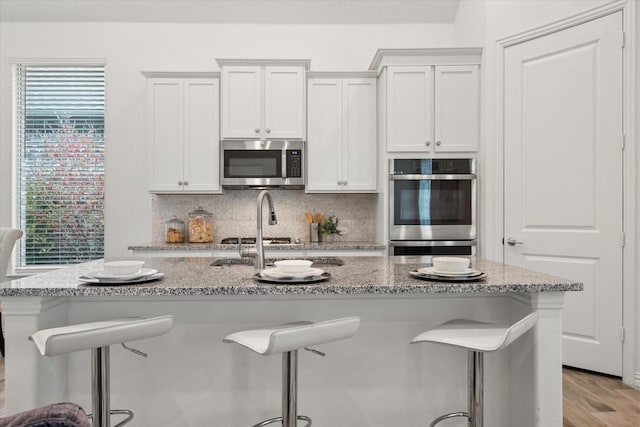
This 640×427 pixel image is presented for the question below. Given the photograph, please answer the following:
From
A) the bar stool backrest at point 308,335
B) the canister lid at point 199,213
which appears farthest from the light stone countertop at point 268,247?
the bar stool backrest at point 308,335

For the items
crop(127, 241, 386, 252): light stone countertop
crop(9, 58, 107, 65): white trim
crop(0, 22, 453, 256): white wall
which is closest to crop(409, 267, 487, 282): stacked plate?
crop(127, 241, 386, 252): light stone countertop

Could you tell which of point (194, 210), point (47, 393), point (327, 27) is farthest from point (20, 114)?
point (47, 393)

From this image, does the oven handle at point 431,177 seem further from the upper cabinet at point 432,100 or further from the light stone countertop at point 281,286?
the light stone countertop at point 281,286

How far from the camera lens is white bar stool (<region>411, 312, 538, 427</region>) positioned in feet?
5.42

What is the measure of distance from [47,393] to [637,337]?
3266mm

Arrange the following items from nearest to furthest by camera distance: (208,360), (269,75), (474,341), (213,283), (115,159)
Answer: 1. (474,341)
2. (213,283)
3. (208,360)
4. (269,75)
5. (115,159)

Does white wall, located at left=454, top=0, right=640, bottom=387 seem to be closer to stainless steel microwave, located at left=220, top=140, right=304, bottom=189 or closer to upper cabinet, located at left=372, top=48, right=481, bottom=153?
upper cabinet, located at left=372, top=48, right=481, bottom=153

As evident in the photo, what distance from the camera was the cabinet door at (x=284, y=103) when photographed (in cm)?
407

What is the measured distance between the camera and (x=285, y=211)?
453 cm

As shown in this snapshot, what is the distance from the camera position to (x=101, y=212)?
4570mm

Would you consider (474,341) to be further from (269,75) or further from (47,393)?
(269,75)

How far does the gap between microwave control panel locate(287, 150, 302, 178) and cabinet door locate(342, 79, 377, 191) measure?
1.27 ft

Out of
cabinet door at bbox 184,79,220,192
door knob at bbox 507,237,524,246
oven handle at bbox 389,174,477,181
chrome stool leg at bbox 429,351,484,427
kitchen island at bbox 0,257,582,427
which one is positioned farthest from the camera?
cabinet door at bbox 184,79,220,192

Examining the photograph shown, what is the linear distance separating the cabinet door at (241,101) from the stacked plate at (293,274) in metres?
2.39
